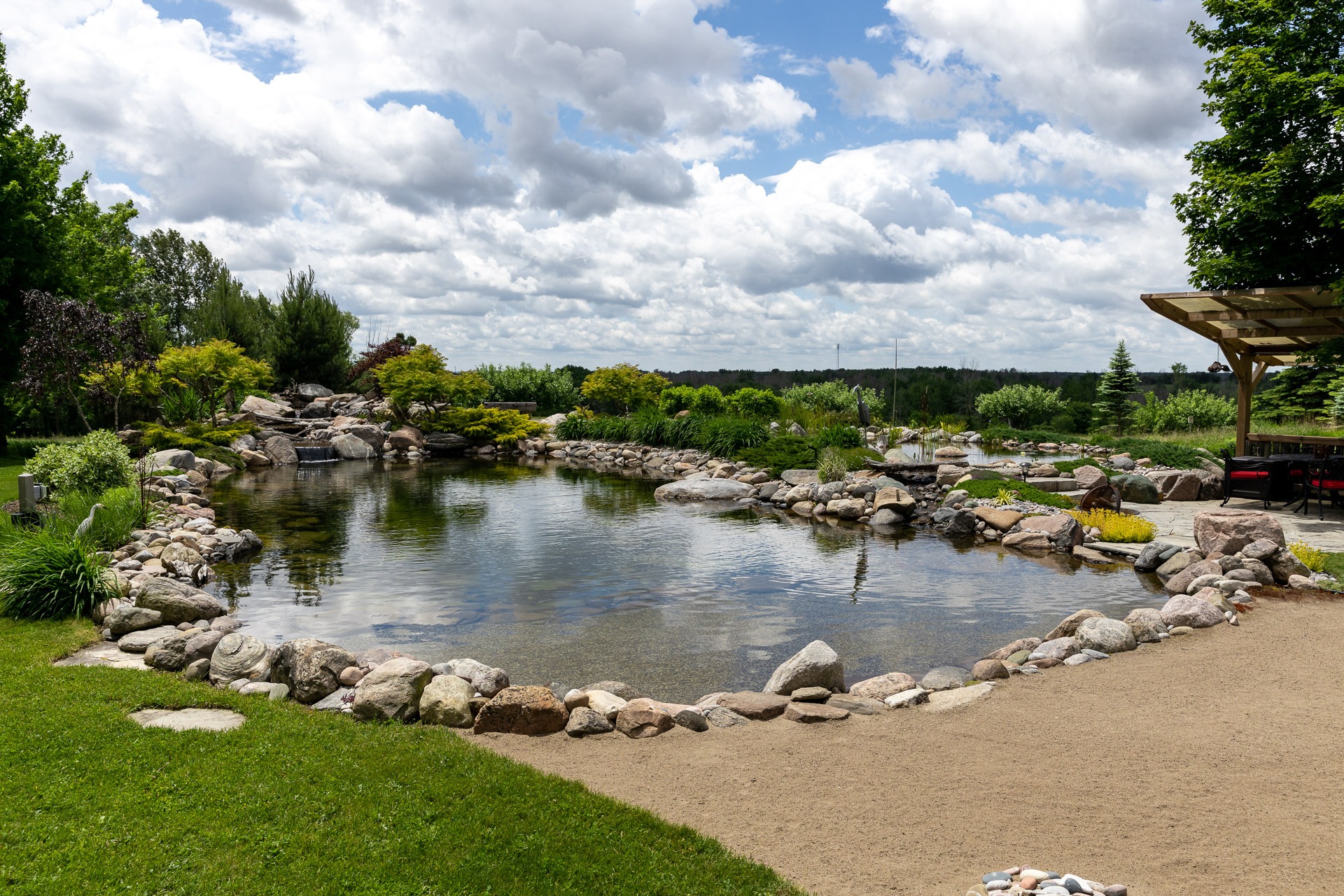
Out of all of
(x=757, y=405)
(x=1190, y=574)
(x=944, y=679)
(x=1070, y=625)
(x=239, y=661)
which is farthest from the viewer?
(x=757, y=405)

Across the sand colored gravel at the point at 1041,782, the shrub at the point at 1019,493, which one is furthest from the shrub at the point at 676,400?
the sand colored gravel at the point at 1041,782

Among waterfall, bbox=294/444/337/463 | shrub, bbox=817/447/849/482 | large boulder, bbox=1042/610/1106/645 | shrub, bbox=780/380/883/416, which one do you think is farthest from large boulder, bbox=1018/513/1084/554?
waterfall, bbox=294/444/337/463

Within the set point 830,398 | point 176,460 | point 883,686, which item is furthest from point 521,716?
point 830,398

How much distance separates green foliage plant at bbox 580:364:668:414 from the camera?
28.7m

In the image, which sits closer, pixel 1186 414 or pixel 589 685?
pixel 589 685

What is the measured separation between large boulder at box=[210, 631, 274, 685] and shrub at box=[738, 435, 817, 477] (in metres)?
13.0

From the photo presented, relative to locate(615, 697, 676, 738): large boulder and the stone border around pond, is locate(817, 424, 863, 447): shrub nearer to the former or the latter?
the stone border around pond

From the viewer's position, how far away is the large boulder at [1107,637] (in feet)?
19.8

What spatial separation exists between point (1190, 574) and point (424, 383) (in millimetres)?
22103

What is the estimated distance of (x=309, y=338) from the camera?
1251 inches

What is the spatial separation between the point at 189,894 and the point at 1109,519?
37.3 feet

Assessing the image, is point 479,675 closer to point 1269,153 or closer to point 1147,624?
point 1147,624

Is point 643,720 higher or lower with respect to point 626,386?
lower

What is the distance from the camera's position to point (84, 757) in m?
3.88
